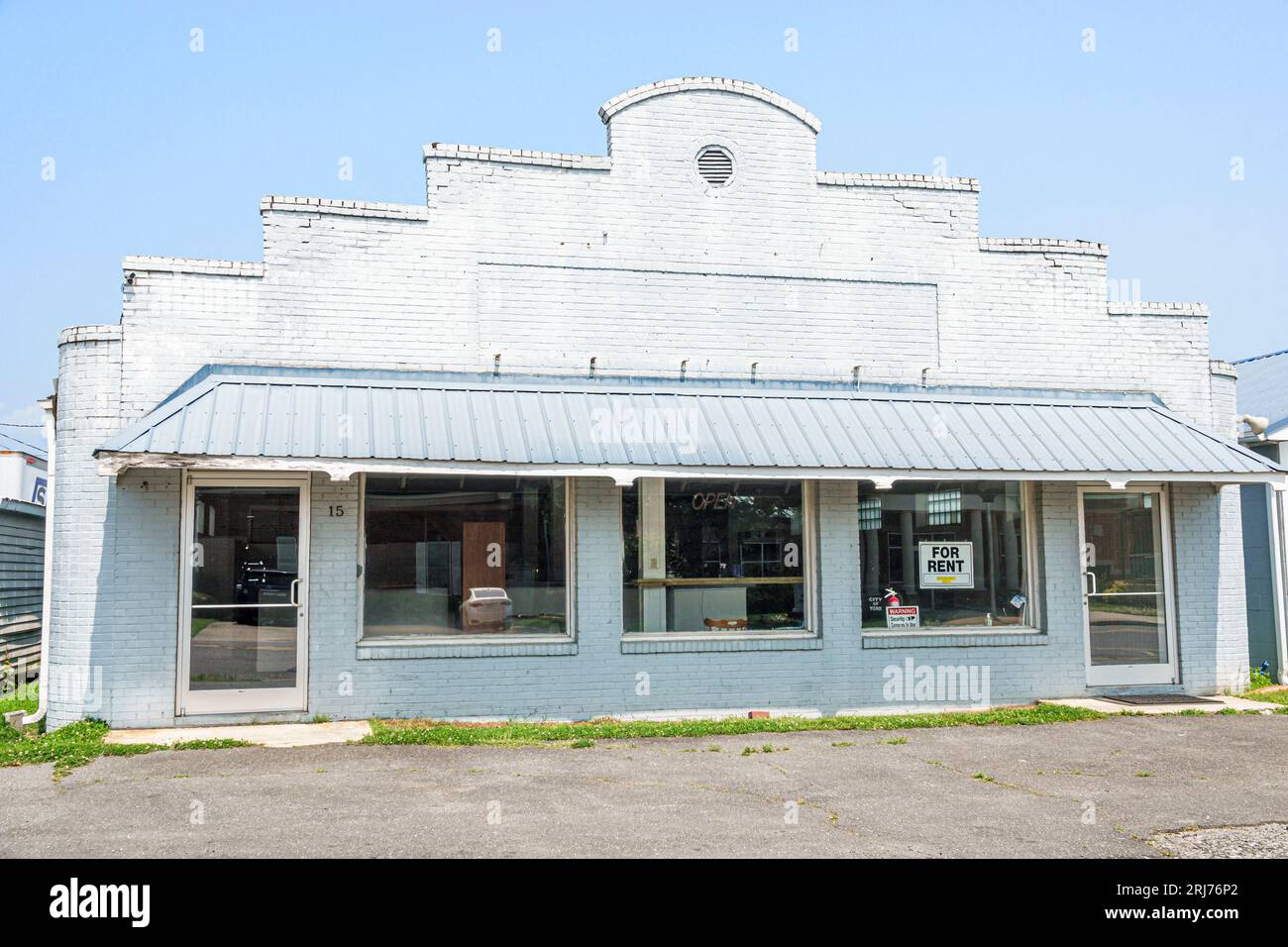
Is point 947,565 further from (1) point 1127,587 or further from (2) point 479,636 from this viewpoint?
(2) point 479,636

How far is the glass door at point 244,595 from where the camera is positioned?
10.3 metres

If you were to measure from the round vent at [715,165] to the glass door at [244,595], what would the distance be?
4.99 metres

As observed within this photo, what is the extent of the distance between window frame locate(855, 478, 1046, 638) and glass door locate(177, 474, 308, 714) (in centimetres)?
540

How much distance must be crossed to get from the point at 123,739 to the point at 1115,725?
8.76 metres

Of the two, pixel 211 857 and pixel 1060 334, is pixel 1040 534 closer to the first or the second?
pixel 1060 334

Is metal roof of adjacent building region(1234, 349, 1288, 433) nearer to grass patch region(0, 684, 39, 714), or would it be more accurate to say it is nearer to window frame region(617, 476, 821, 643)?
window frame region(617, 476, 821, 643)

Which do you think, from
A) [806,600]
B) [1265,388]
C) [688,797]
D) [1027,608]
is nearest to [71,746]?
[688,797]

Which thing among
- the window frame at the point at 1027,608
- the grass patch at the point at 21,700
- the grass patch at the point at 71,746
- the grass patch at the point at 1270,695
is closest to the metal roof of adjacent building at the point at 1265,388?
the grass patch at the point at 1270,695

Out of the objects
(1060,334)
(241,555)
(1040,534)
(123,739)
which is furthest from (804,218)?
(123,739)

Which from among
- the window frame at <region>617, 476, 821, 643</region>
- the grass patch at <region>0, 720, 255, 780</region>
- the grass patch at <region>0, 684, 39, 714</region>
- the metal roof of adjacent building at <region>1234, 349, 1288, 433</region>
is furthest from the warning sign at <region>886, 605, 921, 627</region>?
the grass patch at <region>0, 684, 39, 714</region>

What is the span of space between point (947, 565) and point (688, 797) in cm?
517

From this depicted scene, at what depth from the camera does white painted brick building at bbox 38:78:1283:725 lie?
10219 mm

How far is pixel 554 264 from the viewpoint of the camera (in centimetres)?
1126

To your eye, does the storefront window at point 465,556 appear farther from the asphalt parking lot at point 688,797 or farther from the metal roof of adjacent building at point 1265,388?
the metal roof of adjacent building at point 1265,388
